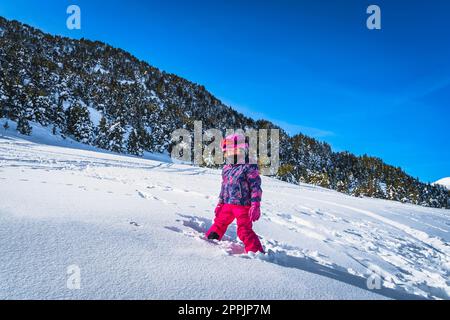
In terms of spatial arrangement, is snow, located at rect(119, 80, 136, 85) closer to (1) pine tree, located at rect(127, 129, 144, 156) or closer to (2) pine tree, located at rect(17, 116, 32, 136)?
(1) pine tree, located at rect(127, 129, 144, 156)

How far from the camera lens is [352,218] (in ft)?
27.8

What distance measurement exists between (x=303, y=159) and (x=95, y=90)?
93.4 m

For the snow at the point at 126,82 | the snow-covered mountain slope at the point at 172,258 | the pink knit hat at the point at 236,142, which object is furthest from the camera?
the snow at the point at 126,82

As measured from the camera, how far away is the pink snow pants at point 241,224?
12.2 feet

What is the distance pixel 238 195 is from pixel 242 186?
137 mm

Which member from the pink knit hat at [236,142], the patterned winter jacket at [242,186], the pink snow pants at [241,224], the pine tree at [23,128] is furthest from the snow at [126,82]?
the pink snow pants at [241,224]

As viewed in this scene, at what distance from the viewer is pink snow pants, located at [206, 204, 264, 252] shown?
3.71 meters

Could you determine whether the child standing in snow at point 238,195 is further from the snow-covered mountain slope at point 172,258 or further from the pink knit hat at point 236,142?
the snow-covered mountain slope at point 172,258

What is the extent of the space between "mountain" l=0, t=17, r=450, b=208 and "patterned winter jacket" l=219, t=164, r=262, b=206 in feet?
129

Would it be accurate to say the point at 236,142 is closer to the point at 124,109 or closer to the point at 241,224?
Result: the point at 241,224

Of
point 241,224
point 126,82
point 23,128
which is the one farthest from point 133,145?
point 126,82

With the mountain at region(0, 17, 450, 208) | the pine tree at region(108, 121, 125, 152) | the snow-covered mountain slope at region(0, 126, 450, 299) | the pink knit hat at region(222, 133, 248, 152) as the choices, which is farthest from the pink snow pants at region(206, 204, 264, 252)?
the pine tree at region(108, 121, 125, 152)
